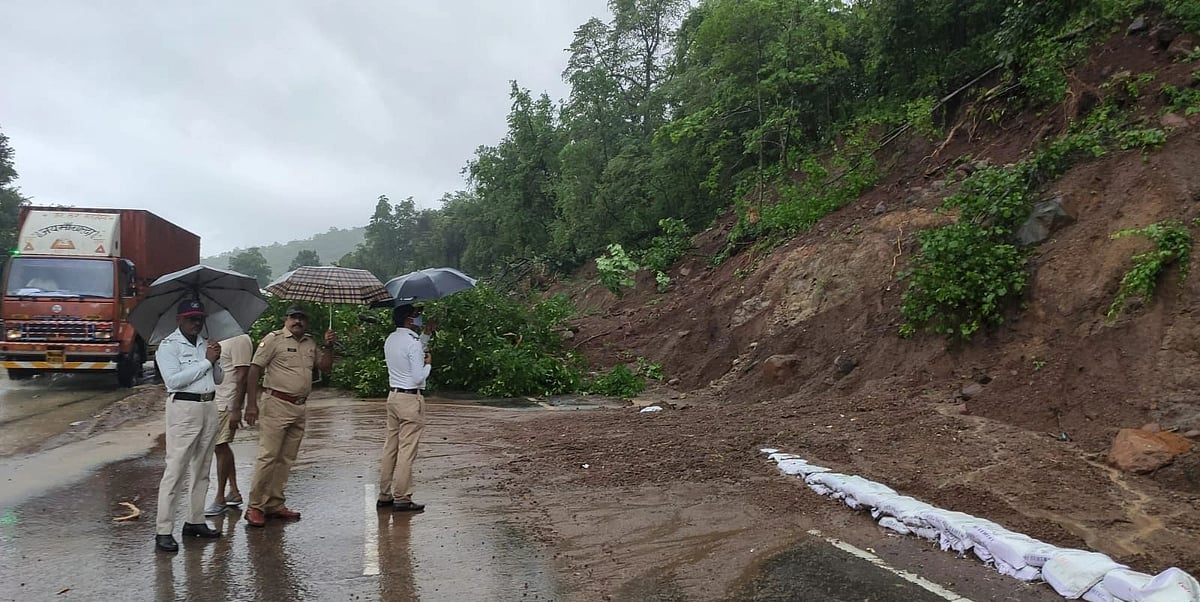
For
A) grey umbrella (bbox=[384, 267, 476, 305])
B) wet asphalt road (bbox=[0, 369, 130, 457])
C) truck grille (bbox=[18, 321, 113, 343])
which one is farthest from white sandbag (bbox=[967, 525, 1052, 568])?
truck grille (bbox=[18, 321, 113, 343])

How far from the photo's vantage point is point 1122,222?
30.1ft

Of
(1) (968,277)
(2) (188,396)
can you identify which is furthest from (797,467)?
(2) (188,396)

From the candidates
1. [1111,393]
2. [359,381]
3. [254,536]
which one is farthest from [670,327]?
[254,536]

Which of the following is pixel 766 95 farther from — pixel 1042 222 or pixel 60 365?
pixel 60 365

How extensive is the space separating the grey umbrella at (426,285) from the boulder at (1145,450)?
19.1 feet

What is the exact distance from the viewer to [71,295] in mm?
15602

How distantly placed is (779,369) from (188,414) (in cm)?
885

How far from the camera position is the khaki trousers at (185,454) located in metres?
5.45

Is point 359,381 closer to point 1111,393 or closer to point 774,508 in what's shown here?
point 774,508

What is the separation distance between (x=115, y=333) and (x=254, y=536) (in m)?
12.0

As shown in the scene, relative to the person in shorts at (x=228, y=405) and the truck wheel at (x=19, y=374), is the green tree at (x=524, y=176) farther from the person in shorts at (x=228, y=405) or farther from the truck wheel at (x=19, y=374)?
the person in shorts at (x=228, y=405)

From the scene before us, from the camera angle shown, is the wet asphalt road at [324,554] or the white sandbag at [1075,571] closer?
the white sandbag at [1075,571]

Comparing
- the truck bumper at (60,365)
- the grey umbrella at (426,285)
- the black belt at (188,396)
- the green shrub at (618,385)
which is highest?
the grey umbrella at (426,285)

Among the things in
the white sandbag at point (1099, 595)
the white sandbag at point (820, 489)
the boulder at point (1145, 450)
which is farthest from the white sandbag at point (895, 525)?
the boulder at point (1145, 450)
